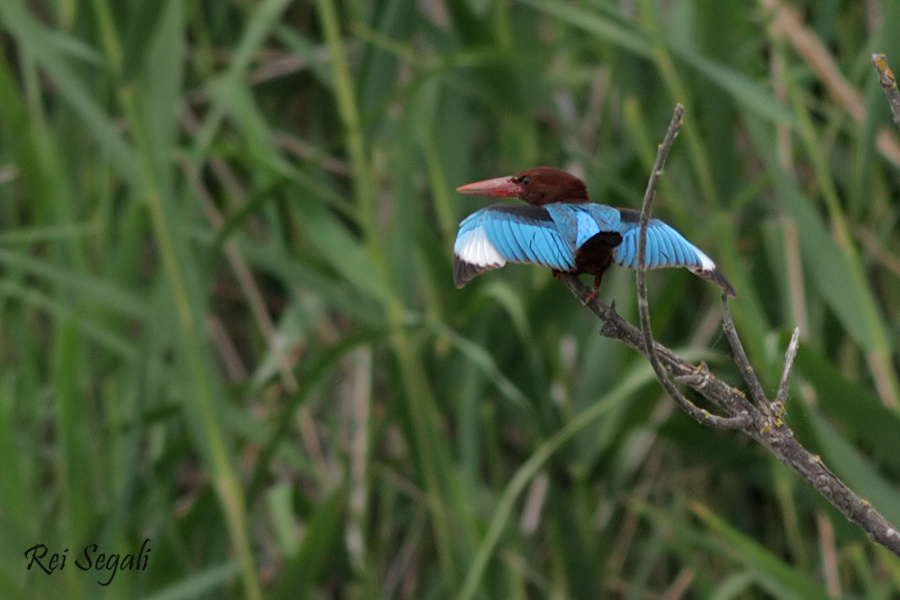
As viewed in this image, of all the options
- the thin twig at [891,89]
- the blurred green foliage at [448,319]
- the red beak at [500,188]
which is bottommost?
the blurred green foliage at [448,319]

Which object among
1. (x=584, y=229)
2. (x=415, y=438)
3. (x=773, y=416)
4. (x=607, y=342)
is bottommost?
(x=415, y=438)

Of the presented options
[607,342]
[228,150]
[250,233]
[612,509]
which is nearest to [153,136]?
[228,150]

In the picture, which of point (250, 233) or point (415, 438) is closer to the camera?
point (415, 438)

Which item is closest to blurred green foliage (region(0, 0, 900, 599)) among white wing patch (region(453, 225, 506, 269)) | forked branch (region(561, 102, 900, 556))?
forked branch (region(561, 102, 900, 556))

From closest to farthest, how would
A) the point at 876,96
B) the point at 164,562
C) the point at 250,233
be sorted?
the point at 876,96
the point at 164,562
the point at 250,233

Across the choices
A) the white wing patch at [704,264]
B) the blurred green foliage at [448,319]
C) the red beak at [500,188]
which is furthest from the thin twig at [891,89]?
the blurred green foliage at [448,319]

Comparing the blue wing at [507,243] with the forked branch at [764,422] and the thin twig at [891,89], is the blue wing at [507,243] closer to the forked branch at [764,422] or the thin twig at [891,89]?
the forked branch at [764,422]

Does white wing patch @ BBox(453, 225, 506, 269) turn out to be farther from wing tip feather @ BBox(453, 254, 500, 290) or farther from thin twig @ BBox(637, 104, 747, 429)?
thin twig @ BBox(637, 104, 747, 429)

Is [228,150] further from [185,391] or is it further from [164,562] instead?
[164,562]
